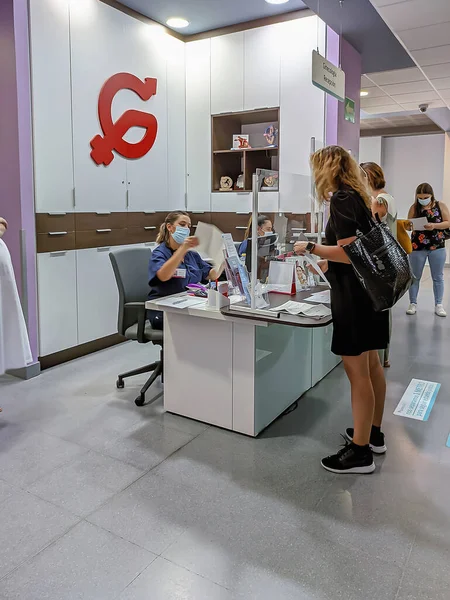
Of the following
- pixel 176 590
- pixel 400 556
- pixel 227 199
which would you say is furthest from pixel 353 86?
pixel 176 590

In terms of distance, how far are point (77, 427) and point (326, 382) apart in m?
1.69

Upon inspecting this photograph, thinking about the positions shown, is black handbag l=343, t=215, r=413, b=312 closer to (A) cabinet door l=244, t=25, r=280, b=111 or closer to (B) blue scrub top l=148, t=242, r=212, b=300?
(B) blue scrub top l=148, t=242, r=212, b=300

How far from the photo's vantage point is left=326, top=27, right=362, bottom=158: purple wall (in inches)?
183

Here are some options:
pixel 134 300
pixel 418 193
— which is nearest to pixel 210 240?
pixel 134 300

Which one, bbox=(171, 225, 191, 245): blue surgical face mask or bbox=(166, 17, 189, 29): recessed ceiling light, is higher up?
bbox=(166, 17, 189, 29): recessed ceiling light

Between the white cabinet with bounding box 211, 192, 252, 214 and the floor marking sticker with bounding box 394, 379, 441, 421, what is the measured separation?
7.59 feet

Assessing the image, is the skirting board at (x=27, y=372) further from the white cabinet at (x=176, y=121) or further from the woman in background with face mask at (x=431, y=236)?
the woman in background with face mask at (x=431, y=236)

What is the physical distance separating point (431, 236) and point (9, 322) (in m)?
4.37

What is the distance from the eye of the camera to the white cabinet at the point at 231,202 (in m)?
5.02

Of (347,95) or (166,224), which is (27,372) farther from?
(347,95)

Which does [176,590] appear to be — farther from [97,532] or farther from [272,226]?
[272,226]

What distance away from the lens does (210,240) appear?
283 centimetres

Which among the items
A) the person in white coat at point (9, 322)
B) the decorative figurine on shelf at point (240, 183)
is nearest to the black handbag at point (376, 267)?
the person in white coat at point (9, 322)

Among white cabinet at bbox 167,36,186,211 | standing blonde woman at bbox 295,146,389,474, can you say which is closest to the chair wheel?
standing blonde woman at bbox 295,146,389,474
